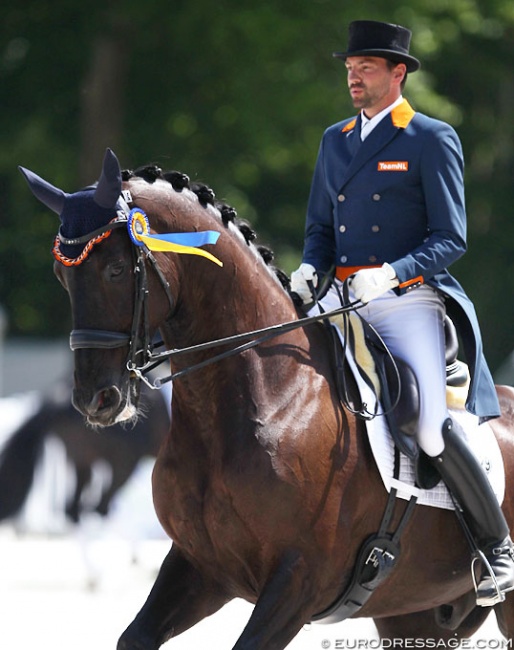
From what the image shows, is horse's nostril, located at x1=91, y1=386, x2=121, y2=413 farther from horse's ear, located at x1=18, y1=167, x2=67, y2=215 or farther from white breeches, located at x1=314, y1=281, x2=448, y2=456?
white breeches, located at x1=314, y1=281, x2=448, y2=456

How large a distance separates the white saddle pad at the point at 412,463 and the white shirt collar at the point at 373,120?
0.86 metres

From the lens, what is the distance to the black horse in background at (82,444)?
11406 millimetres

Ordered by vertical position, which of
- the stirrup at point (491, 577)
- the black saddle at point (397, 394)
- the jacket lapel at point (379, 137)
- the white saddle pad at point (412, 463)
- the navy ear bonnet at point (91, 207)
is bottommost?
the stirrup at point (491, 577)

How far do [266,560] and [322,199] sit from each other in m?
1.69

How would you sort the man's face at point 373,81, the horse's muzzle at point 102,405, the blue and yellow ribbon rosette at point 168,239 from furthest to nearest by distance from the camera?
the man's face at point 373,81 → the blue and yellow ribbon rosette at point 168,239 → the horse's muzzle at point 102,405

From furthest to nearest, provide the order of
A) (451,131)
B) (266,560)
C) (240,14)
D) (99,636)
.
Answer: (240,14)
(99,636)
(451,131)
(266,560)

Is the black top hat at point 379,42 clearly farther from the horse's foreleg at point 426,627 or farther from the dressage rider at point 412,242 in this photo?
the horse's foreleg at point 426,627

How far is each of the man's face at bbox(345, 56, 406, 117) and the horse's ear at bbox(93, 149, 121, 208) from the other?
1306 mm

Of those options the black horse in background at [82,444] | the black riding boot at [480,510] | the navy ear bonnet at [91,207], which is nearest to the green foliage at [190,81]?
the black horse in background at [82,444]

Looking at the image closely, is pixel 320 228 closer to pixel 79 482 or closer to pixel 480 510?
pixel 480 510

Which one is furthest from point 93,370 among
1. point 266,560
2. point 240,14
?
point 240,14

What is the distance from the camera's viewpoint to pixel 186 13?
61.2 ft

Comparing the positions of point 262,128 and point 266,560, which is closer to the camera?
point 266,560

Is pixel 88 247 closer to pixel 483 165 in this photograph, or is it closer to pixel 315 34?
pixel 315 34
